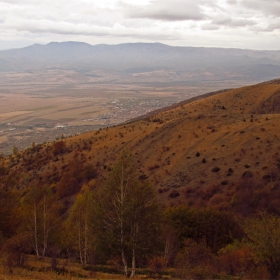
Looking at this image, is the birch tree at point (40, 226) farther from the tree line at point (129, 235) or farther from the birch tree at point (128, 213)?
the birch tree at point (128, 213)

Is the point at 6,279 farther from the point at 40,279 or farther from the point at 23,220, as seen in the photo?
the point at 23,220

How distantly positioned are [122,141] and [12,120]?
327ft

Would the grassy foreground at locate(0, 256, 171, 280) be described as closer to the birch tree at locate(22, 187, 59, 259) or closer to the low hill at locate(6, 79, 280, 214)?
the birch tree at locate(22, 187, 59, 259)

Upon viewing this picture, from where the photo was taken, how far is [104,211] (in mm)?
15453

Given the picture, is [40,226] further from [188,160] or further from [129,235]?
[188,160]

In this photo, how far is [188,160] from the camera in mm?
37094

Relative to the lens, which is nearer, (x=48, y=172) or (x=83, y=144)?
(x=48, y=172)

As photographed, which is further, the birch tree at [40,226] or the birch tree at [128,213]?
the birch tree at [40,226]

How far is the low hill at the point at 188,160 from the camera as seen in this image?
2926 centimetres

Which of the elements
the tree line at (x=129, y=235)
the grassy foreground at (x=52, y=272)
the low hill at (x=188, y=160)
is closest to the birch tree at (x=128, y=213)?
the tree line at (x=129, y=235)

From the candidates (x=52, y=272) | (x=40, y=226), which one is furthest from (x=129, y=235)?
(x=40, y=226)

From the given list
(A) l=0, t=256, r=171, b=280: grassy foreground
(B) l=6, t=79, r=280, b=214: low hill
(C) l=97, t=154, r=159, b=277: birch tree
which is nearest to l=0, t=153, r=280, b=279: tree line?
(C) l=97, t=154, r=159, b=277: birch tree

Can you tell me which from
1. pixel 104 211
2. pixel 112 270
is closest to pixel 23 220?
pixel 112 270

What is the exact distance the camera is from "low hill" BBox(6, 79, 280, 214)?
29259 millimetres
